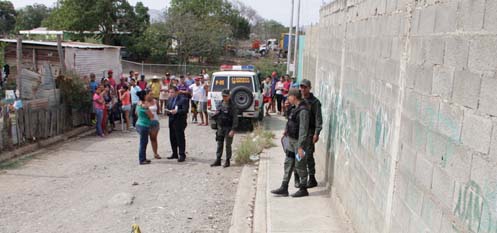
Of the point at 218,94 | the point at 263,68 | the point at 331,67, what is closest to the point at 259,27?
the point at 263,68

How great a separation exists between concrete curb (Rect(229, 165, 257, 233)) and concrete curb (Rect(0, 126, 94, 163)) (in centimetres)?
484

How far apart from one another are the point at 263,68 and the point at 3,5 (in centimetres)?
6412

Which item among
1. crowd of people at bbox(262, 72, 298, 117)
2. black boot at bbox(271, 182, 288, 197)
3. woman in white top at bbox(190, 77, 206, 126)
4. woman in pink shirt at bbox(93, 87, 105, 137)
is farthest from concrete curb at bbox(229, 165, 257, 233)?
crowd of people at bbox(262, 72, 298, 117)

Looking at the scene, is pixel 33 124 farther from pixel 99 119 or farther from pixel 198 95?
pixel 198 95

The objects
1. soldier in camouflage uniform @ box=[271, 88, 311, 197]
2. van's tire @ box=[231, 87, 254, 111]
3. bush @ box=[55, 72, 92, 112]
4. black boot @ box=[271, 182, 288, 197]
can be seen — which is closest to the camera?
soldier in camouflage uniform @ box=[271, 88, 311, 197]

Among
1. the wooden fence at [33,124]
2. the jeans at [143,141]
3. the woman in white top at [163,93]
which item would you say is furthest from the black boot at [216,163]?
the woman in white top at [163,93]

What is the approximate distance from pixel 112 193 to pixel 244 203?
2154mm

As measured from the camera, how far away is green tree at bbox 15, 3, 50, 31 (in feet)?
271

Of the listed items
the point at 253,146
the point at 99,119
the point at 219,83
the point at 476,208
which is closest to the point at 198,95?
the point at 219,83

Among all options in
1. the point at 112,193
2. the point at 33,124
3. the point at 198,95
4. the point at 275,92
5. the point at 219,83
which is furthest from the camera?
the point at 275,92

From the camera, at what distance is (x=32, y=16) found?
89.9 metres

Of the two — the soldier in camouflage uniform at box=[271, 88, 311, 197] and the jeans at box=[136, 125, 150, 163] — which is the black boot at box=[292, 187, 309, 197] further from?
the jeans at box=[136, 125, 150, 163]

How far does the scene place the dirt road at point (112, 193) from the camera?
6.80 m

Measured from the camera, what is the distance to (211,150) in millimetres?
12359
